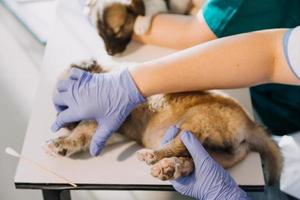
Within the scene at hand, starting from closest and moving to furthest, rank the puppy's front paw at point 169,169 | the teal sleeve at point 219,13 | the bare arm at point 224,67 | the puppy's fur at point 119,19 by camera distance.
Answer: the puppy's front paw at point 169,169 → the bare arm at point 224,67 → the teal sleeve at point 219,13 → the puppy's fur at point 119,19

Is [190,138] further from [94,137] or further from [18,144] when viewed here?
[18,144]

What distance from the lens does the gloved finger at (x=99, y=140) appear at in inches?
40.8

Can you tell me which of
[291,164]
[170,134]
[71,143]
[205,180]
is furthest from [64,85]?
[291,164]

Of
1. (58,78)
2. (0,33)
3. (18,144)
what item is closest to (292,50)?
(58,78)

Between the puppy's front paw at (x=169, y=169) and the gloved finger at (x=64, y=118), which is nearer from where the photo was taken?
the puppy's front paw at (x=169, y=169)

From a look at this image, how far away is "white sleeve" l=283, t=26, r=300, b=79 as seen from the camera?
0.97 metres

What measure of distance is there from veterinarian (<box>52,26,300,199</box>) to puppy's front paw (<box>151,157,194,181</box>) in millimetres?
35

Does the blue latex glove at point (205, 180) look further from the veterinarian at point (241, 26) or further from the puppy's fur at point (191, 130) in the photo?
the veterinarian at point (241, 26)

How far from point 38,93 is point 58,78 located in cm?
7

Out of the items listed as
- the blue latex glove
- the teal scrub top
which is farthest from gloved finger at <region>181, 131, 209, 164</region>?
the teal scrub top

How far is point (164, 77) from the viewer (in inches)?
41.4

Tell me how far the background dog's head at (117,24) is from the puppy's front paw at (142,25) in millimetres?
21

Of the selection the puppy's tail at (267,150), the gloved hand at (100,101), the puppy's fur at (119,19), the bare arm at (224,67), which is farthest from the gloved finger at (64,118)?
the puppy's tail at (267,150)

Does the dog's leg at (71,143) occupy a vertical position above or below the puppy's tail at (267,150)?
above
